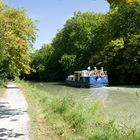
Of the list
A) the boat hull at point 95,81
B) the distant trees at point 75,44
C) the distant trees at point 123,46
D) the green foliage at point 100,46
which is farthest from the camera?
the distant trees at point 75,44

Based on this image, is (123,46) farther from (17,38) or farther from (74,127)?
(74,127)

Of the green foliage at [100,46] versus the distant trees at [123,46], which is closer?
the distant trees at [123,46]

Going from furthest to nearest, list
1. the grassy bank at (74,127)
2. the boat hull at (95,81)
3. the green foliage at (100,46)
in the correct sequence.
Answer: the green foliage at (100,46)
the boat hull at (95,81)
the grassy bank at (74,127)

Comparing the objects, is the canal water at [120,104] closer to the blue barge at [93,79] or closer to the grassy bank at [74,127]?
the grassy bank at [74,127]

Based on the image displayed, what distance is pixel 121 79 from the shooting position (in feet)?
188

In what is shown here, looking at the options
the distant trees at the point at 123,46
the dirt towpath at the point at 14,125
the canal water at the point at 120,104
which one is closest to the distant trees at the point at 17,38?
the canal water at the point at 120,104

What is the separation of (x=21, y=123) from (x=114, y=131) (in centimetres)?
424

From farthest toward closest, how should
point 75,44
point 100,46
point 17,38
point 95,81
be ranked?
1. point 75,44
2. point 100,46
3. point 95,81
4. point 17,38

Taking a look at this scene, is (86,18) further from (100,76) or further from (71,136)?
(71,136)

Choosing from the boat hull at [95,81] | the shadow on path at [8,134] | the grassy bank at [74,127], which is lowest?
the shadow on path at [8,134]

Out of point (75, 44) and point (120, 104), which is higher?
point (75, 44)

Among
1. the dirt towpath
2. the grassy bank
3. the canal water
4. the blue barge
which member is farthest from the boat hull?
the grassy bank

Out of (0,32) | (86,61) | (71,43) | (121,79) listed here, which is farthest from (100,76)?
(71,43)

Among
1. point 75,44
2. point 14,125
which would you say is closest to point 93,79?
point 75,44
